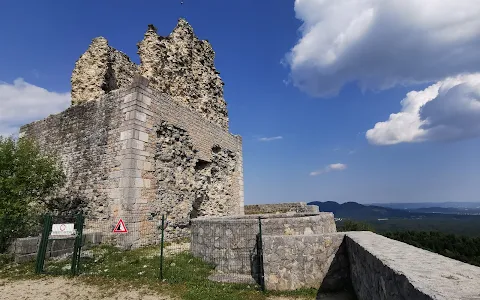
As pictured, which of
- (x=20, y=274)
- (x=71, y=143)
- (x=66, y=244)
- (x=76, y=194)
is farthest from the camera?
(x=71, y=143)

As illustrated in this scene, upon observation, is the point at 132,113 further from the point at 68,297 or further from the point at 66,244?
the point at 68,297

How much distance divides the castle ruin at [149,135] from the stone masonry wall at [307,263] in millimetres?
6176

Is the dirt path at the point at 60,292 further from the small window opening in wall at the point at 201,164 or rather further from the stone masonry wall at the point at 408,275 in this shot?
the small window opening in wall at the point at 201,164

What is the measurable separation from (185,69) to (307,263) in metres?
12.6

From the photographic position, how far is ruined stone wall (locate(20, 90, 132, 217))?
10750 mm

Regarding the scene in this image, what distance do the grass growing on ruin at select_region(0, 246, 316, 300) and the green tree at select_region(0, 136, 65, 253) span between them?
196cm

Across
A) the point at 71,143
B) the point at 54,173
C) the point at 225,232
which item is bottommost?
the point at 225,232

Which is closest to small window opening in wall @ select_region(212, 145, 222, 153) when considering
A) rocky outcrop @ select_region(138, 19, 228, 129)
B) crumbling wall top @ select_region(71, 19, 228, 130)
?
crumbling wall top @ select_region(71, 19, 228, 130)

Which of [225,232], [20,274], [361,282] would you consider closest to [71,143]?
[20,274]

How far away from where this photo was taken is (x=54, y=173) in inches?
487

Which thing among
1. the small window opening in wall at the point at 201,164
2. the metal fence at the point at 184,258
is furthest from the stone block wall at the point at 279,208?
the metal fence at the point at 184,258

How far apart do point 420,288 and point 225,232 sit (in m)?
5.65

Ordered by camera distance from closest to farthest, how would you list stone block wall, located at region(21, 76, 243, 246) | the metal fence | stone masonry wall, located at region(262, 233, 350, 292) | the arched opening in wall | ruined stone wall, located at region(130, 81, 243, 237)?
stone masonry wall, located at region(262, 233, 350, 292)
the metal fence
stone block wall, located at region(21, 76, 243, 246)
ruined stone wall, located at region(130, 81, 243, 237)
the arched opening in wall

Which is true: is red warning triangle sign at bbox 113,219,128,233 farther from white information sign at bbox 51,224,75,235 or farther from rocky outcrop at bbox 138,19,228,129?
rocky outcrop at bbox 138,19,228,129
